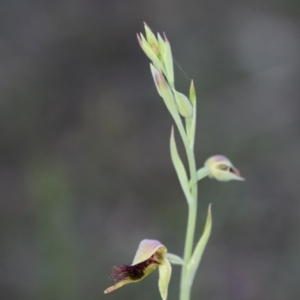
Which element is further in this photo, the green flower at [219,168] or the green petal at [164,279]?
the green flower at [219,168]

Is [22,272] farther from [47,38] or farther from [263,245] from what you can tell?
[47,38]

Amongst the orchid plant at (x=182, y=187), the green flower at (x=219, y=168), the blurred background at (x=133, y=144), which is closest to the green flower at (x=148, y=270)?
the orchid plant at (x=182, y=187)

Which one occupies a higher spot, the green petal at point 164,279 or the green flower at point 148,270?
the green flower at point 148,270

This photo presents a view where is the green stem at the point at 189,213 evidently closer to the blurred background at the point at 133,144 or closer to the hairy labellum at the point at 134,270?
the hairy labellum at the point at 134,270

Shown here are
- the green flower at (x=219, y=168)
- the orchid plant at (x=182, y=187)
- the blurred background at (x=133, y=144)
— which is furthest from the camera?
the blurred background at (x=133, y=144)

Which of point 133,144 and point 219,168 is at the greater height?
point 133,144

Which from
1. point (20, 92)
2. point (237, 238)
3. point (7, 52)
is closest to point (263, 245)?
point (237, 238)

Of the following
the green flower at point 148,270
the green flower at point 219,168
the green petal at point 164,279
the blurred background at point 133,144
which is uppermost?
the blurred background at point 133,144

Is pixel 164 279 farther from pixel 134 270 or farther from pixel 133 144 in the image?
pixel 133 144

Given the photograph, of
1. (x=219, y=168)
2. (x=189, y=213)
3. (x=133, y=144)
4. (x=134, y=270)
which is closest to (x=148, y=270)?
(x=134, y=270)
